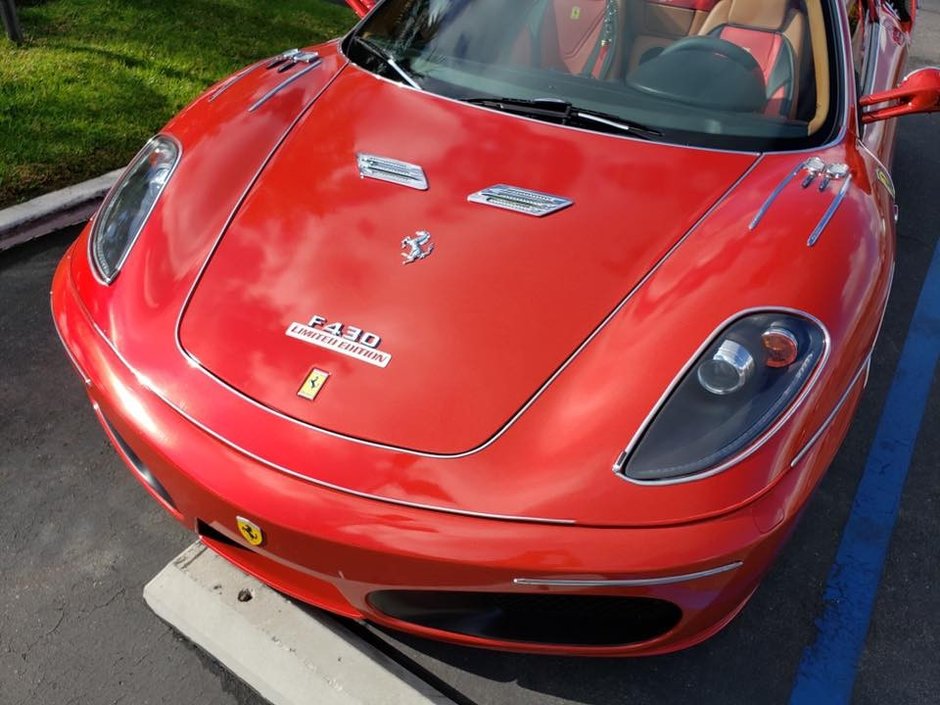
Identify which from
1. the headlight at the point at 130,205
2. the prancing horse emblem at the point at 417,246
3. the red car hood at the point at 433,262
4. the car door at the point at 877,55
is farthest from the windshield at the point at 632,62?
the headlight at the point at 130,205

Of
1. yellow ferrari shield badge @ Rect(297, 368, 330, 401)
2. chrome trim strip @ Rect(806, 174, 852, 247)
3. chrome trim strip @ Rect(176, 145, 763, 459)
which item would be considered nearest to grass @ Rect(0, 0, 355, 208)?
chrome trim strip @ Rect(176, 145, 763, 459)

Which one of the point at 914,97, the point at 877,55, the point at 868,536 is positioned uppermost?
the point at 914,97

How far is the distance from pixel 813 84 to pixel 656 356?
126cm

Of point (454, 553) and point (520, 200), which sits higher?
point (520, 200)

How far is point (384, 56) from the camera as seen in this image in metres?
2.74

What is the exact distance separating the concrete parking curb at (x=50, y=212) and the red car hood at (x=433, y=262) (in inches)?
68.4

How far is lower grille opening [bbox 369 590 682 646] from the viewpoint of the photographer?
5.67 feet

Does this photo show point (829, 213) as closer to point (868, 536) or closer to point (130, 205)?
point (868, 536)

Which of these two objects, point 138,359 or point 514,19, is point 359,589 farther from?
point 514,19

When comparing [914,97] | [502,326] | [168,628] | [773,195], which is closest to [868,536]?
[773,195]

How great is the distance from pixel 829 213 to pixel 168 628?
1.95m

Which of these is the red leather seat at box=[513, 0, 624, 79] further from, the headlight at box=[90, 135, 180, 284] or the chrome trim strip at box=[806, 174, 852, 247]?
the headlight at box=[90, 135, 180, 284]

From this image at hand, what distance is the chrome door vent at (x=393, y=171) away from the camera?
7.44ft

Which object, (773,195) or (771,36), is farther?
(771,36)
